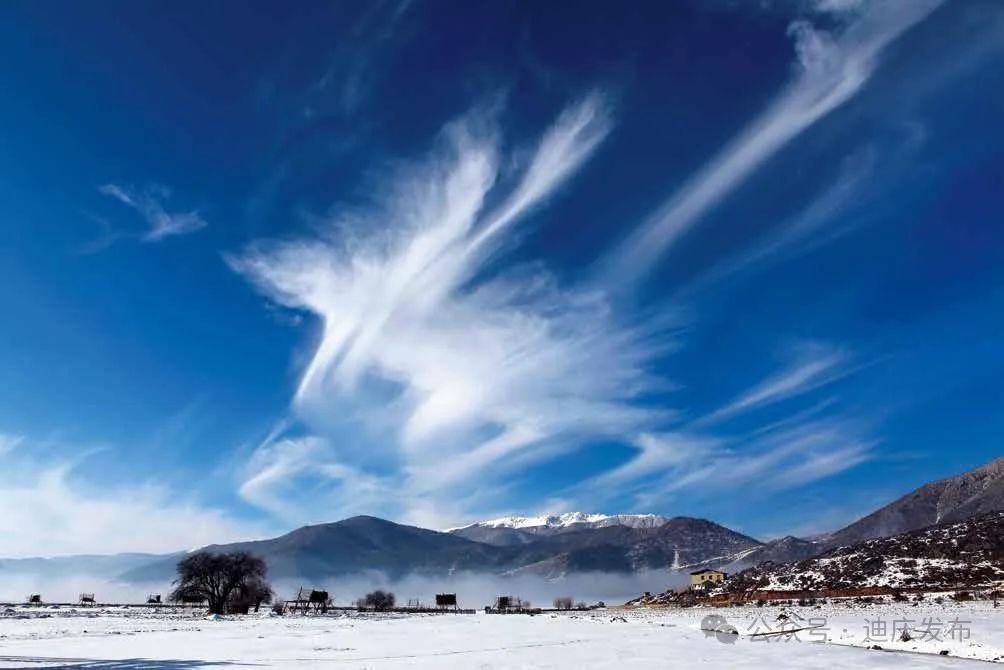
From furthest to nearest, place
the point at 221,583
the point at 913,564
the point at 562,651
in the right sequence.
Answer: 1. the point at 221,583
2. the point at 913,564
3. the point at 562,651

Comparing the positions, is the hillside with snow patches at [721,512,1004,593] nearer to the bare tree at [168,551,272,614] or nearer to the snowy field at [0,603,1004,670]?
the snowy field at [0,603,1004,670]

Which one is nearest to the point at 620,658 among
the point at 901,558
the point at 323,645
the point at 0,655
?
the point at 323,645

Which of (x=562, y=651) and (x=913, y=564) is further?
(x=913, y=564)

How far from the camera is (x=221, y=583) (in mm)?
115062

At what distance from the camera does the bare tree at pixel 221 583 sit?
113938 millimetres

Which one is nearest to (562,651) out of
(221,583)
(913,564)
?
(913,564)

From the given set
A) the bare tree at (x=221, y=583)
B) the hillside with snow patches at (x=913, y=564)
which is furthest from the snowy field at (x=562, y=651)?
the bare tree at (x=221, y=583)

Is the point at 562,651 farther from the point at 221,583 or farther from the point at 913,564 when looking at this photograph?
the point at 221,583

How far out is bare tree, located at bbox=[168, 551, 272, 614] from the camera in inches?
4486

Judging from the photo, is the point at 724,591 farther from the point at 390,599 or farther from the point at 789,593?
the point at 390,599

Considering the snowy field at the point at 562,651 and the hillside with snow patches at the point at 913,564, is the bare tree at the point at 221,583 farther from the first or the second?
the hillside with snow patches at the point at 913,564

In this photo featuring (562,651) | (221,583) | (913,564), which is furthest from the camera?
(221,583)

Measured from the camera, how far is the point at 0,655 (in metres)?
25.6

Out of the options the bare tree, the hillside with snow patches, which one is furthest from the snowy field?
the bare tree
